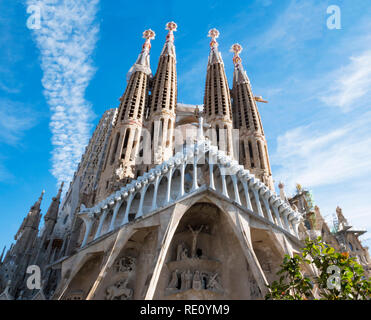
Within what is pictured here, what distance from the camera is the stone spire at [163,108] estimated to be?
22.3m

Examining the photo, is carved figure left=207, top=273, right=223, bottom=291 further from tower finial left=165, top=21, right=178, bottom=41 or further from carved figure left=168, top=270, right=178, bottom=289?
tower finial left=165, top=21, right=178, bottom=41

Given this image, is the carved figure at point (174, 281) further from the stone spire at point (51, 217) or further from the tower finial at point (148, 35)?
the tower finial at point (148, 35)

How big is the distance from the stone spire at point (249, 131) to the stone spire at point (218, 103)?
1.09 meters

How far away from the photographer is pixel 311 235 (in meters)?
21.7

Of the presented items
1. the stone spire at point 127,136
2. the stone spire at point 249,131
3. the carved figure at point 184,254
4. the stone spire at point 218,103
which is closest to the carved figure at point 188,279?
the carved figure at point 184,254

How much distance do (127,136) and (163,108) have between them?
4.68m

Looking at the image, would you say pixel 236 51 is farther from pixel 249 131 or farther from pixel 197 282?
pixel 197 282

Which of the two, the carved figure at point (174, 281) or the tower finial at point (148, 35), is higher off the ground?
the tower finial at point (148, 35)

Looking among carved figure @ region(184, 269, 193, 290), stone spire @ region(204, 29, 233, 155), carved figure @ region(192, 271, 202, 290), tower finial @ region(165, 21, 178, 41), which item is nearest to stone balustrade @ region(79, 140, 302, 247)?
carved figure @ region(184, 269, 193, 290)

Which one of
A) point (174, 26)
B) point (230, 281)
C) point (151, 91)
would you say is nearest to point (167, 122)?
point (151, 91)

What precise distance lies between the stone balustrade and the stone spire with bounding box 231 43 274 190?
181 inches

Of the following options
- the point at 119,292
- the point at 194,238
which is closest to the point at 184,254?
the point at 194,238

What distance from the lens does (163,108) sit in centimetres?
2462

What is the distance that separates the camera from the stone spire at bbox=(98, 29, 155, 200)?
1867cm
